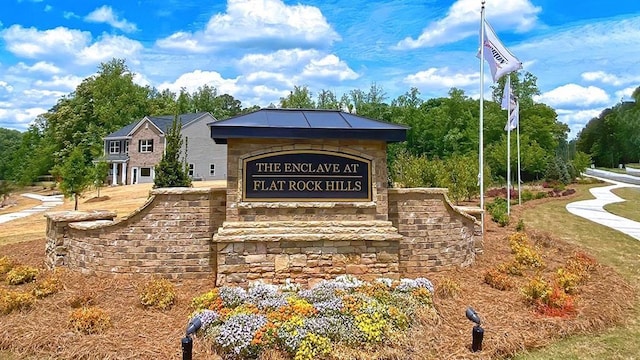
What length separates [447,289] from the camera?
770 centimetres

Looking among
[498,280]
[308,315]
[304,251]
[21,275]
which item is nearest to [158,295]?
[304,251]

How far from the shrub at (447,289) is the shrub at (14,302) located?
694 cm

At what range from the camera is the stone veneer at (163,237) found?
8.53 meters

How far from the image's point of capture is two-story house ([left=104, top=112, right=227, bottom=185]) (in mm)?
39875

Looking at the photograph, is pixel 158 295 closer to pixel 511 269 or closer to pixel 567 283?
pixel 511 269

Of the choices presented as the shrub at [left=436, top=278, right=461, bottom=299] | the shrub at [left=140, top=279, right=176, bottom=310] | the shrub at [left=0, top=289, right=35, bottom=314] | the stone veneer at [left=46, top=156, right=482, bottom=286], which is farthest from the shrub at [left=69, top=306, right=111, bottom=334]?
the shrub at [left=436, top=278, right=461, bottom=299]

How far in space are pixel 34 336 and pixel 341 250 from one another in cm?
491

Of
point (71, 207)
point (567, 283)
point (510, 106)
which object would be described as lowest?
point (567, 283)

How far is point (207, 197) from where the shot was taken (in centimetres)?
868

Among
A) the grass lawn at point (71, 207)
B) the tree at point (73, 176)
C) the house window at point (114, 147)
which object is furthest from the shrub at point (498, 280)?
the house window at point (114, 147)

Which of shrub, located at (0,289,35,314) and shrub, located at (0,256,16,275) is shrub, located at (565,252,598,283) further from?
shrub, located at (0,256,16,275)

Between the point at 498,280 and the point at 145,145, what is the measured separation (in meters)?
38.0

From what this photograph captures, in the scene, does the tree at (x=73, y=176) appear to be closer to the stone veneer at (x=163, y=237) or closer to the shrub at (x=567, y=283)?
the stone veneer at (x=163, y=237)

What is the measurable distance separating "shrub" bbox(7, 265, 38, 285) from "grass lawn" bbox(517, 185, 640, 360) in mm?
8993
